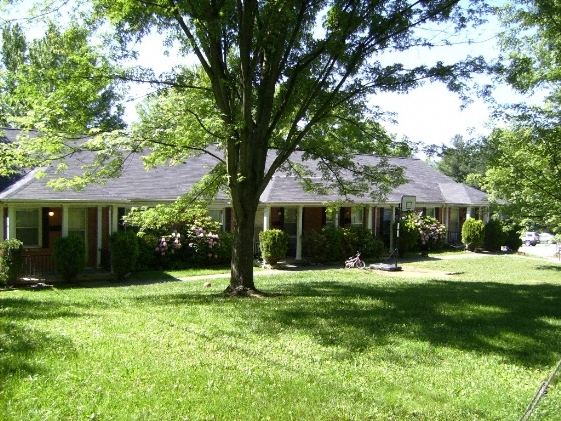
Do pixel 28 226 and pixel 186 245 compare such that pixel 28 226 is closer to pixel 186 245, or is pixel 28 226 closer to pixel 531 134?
pixel 186 245

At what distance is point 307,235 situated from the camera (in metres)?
23.6

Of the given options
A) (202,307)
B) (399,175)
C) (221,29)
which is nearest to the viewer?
(202,307)

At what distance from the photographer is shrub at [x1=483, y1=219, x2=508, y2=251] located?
3048 cm

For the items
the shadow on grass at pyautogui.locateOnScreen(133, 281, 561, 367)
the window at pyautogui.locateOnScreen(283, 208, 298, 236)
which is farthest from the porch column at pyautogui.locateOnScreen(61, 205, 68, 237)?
the window at pyautogui.locateOnScreen(283, 208, 298, 236)

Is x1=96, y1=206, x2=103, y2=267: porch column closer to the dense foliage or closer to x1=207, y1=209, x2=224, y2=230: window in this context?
the dense foliage

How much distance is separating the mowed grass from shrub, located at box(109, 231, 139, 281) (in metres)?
5.71

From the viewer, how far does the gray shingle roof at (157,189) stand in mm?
16875

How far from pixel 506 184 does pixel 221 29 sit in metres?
8.94

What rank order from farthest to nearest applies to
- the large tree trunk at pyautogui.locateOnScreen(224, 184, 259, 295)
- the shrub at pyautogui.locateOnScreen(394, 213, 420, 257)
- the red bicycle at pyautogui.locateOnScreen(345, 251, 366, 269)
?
1. the shrub at pyautogui.locateOnScreen(394, 213, 420, 257)
2. the red bicycle at pyautogui.locateOnScreen(345, 251, 366, 269)
3. the large tree trunk at pyautogui.locateOnScreen(224, 184, 259, 295)

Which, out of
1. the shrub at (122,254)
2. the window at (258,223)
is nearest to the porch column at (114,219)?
the shrub at (122,254)

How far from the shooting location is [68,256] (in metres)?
16.1

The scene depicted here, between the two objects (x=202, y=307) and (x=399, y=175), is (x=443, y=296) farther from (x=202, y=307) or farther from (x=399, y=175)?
(x=202, y=307)

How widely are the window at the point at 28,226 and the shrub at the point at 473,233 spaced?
73.1ft

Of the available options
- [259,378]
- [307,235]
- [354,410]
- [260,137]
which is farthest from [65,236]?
[354,410]
